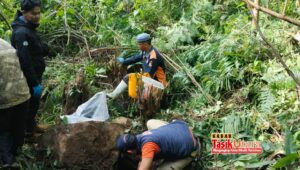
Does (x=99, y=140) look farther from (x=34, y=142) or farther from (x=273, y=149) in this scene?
(x=273, y=149)

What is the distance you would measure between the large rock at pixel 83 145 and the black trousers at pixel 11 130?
0.39 meters

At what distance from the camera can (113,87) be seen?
272 inches

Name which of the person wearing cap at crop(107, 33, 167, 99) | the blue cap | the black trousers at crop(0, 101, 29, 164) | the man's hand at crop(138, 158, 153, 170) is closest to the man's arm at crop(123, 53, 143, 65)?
the person wearing cap at crop(107, 33, 167, 99)

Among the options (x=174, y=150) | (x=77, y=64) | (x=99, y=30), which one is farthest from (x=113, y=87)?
(x=174, y=150)

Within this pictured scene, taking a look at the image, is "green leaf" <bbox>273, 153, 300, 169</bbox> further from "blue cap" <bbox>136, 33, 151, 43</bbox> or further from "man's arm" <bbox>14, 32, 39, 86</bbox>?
Result: "blue cap" <bbox>136, 33, 151, 43</bbox>

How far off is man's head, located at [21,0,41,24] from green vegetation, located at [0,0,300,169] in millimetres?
1469

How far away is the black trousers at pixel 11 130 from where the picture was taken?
4.32m

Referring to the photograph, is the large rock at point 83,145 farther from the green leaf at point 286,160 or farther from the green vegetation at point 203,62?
the green leaf at point 286,160

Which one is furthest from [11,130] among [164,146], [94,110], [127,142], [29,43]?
[164,146]

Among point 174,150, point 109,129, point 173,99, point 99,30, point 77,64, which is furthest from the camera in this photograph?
point 99,30

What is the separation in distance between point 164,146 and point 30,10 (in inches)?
77.2

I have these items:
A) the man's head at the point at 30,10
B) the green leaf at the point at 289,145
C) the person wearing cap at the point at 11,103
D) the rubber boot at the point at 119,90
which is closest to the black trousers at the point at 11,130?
the person wearing cap at the point at 11,103

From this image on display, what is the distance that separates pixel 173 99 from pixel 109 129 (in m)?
1.94

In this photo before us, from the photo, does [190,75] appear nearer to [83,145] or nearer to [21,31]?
[83,145]
